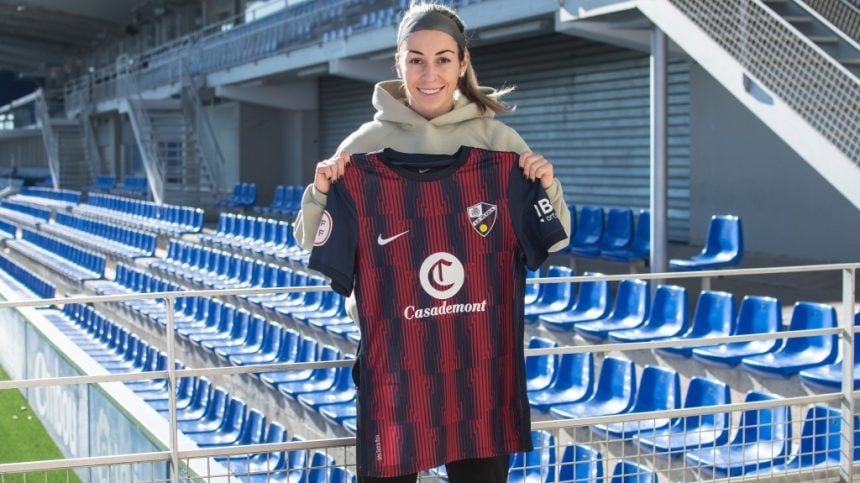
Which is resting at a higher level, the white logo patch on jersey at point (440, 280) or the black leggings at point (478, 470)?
the white logo patch on jersey at point (440, 280)

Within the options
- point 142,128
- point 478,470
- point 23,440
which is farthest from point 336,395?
point 142,128

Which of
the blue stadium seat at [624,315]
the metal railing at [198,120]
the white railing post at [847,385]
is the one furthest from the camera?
the metal railing at [198,120]

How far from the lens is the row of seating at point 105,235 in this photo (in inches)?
663

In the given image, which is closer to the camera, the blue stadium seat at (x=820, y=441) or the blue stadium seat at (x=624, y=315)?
the blue stadium seat at (x=820, y=441)

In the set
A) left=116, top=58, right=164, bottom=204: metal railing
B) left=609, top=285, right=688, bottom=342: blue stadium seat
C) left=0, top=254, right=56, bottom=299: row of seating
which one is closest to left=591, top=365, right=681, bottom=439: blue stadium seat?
left=609, top=285, right=688, bottom=342: blue stadium seat

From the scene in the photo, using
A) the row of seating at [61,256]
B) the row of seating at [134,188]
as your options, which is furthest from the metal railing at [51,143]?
the row of seating at [61,256]

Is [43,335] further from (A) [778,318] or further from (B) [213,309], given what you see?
(A) [778,318]

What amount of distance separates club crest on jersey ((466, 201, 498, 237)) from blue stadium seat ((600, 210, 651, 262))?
6875 millimetres

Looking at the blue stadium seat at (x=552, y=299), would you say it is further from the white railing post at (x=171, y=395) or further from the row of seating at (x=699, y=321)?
the white railing post at (x=171, y=395)

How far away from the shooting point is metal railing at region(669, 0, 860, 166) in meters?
6.55

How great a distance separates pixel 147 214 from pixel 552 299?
13.6 meters

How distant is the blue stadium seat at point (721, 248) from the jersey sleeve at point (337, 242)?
229 inches

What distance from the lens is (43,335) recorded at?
904 centimetres

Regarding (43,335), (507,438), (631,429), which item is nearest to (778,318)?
(631,429)
